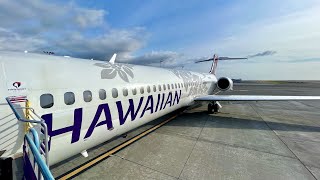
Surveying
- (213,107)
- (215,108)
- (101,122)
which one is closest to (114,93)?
(101,122)

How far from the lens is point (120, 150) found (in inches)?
Result: 262

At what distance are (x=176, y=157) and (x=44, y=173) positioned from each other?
199 inches

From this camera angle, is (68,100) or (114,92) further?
(114,92)

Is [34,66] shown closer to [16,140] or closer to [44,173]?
[16,140]

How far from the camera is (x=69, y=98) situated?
4.46m

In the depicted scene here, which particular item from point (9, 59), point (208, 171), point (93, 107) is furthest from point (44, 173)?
point (208, 171)

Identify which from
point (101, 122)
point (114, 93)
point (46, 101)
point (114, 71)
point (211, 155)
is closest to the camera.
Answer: point (46, 101)

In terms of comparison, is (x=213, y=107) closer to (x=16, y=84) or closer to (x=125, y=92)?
(x=125, y=92)

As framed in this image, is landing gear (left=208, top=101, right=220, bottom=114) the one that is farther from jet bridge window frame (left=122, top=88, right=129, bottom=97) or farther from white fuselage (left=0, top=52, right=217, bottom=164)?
jet bridge window frame (left=122, top=88, right=129, bottom=97)

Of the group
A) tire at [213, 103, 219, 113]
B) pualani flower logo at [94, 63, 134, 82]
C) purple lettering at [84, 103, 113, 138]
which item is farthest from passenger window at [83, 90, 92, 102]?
tire at [213, 103, 219, 113]

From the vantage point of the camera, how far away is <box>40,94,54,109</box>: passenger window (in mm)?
3912

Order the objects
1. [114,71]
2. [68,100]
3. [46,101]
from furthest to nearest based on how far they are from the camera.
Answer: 1. [114,71]
2. [68,100]
3. [46,101]

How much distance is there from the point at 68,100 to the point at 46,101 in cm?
50

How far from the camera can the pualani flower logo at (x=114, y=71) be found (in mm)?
5830
